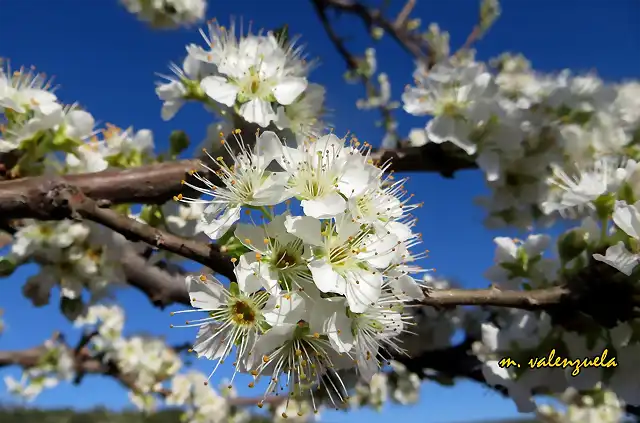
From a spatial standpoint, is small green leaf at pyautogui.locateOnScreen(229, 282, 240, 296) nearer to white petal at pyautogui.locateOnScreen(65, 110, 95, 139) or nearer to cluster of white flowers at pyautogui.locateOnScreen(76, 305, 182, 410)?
white petal at pyautogui.locateOnScreen(65, 110, 95, 139)

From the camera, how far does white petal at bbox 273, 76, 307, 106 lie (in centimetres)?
136

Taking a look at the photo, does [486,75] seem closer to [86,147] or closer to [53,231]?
[86,147]

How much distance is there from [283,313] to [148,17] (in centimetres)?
236

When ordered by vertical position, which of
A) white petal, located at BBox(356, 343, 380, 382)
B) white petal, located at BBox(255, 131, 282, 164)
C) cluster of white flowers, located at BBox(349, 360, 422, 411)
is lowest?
white petal, located at BBox(356, 343, 380, 382)

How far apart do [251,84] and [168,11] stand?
1.63m

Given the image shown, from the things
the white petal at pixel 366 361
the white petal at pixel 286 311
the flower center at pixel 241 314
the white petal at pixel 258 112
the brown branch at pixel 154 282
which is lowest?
the white petal at pixel 366 361

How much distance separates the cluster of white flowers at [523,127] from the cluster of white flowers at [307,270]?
0.74 meters

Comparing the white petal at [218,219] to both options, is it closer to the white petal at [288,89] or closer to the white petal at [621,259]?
the white petal at [288,89]

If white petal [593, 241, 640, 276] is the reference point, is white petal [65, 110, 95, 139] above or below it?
above

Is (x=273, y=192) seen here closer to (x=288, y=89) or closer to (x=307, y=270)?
(x=307, y=270)

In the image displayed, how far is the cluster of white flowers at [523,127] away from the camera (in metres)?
1.72

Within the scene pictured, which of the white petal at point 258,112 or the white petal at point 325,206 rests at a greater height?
the white petal at point 258,112
